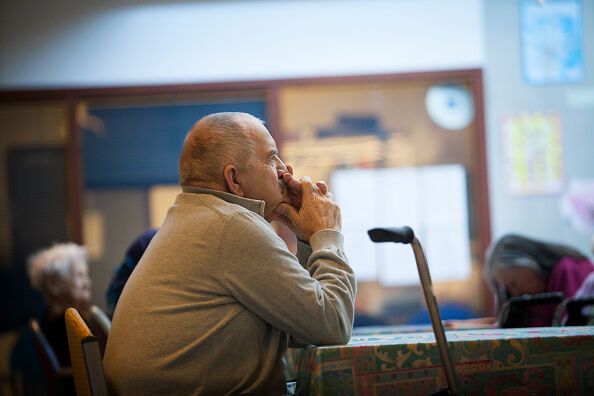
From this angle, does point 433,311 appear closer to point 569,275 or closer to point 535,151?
point 569,275

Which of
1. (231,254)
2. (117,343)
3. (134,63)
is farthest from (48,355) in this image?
(134,63)

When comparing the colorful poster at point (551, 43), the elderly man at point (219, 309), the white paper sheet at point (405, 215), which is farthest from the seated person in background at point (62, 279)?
the colorful poster at point (551, 43)

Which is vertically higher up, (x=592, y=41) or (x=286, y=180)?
(x=592, y=41)

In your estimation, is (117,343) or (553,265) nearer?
(117,343)

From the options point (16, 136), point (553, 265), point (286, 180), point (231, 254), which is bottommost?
point (553, 265)

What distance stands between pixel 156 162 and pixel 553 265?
2.34 metres

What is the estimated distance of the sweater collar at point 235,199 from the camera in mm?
1413

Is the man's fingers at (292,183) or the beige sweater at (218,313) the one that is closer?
the beige sweater at (218,313)

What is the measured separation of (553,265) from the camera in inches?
116

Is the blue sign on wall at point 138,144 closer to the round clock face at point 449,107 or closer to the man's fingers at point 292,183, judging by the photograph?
the round clock face at point 449,107

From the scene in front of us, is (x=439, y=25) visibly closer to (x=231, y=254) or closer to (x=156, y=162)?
(x=156, y=162)

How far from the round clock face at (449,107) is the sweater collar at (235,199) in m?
2.69

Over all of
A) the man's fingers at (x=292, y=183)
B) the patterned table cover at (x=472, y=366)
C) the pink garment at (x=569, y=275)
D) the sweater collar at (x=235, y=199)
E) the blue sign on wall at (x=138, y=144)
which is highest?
the blue sign on wall at (x=138, y=144)

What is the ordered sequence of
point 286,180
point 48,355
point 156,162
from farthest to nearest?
point 156,162 < point 48,355 < point 286,180
